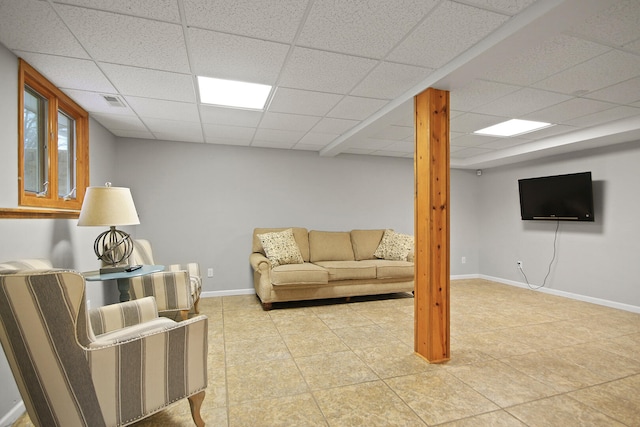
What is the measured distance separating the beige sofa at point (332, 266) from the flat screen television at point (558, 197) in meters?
2.15

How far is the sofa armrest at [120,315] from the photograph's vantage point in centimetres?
185

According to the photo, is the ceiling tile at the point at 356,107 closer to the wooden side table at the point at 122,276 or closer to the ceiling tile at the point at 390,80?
the ceiling tile at the point at 390,80

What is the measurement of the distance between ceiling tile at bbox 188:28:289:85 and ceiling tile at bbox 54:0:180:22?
0.58ft

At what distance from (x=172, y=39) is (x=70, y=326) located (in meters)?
1.71

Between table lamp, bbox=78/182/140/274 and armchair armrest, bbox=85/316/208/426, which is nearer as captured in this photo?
armchair armrest, bbox=85/316/208/426

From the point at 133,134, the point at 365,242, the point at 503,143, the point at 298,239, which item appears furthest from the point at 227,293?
the point at 503,143

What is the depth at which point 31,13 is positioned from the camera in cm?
170

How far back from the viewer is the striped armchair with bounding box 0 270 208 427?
1193 millimetres

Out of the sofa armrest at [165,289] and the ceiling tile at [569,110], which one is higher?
the ceiling tile at [569,110]

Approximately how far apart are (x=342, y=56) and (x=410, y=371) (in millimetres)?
2392

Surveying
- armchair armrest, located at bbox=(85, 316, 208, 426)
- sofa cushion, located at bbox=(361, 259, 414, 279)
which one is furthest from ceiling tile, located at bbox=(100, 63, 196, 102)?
sofa cushion, located at bbox=(361, 259, 414, 279)

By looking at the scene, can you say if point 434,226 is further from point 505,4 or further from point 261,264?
point 261,264

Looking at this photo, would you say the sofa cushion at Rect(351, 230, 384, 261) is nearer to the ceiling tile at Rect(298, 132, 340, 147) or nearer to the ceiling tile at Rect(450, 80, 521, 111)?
the ceiling tile at Rect(298, 132, 340, 147)

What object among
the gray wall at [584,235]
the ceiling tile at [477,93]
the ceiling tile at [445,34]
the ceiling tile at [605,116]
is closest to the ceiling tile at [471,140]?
the ceiling tile at [605,116]
